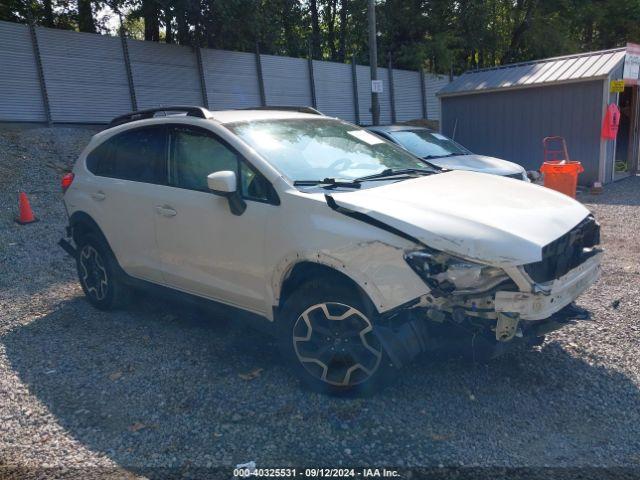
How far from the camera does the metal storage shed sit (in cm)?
1272

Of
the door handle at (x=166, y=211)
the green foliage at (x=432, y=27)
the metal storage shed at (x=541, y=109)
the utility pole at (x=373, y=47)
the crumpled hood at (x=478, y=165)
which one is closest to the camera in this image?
the door handle at (x=166, y=211)

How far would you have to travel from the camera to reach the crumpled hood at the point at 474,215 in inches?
121

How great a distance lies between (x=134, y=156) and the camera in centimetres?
494

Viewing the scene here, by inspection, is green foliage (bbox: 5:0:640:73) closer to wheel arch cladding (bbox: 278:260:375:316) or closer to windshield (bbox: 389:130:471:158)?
windshield (bbox: 389:130:471:158)

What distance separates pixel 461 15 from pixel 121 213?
23034 mm

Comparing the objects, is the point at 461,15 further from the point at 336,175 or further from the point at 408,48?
the point at 336,175

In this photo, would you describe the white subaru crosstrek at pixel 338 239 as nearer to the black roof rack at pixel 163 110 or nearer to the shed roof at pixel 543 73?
the black roof rack at pixel 163 110

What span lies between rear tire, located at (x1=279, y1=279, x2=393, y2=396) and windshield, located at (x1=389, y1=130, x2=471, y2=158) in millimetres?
6386

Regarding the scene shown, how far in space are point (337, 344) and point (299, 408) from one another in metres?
0.47

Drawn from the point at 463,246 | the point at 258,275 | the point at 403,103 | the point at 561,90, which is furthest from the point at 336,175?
the point at 403,103

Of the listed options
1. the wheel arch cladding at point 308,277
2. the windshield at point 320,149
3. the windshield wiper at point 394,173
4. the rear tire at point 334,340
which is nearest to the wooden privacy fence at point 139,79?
the windshield at point 320,149

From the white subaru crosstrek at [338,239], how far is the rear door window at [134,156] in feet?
0.06

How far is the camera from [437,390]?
3680 millimetres

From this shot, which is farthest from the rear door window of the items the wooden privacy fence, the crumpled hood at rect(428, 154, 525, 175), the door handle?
the wooden privacy fence
